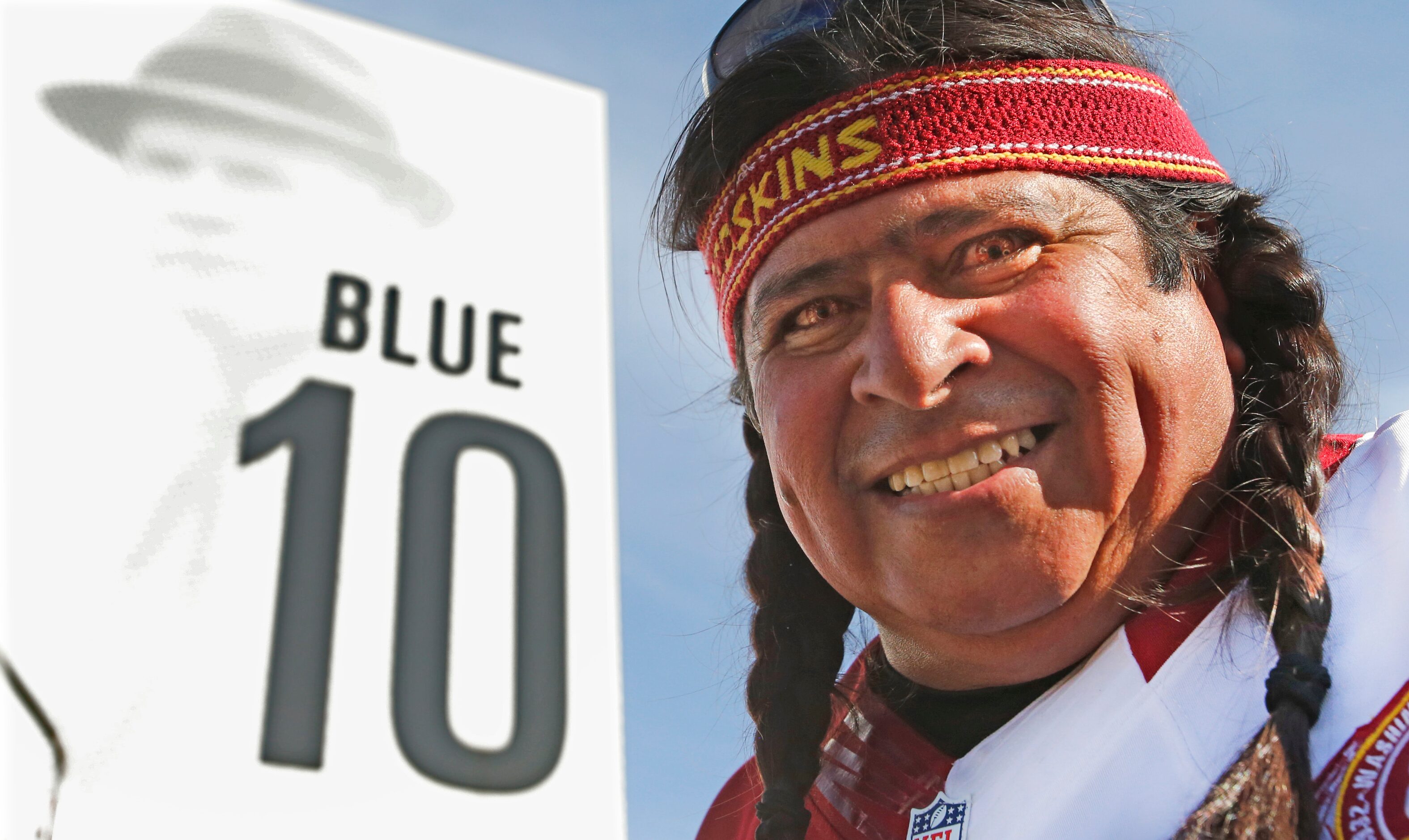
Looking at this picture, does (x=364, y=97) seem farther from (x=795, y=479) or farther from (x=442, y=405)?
(x=795, y=479)

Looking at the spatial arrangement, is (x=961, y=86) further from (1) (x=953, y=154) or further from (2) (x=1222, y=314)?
(2) (x=1222, y=314)

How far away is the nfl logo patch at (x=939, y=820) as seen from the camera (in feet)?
4.19

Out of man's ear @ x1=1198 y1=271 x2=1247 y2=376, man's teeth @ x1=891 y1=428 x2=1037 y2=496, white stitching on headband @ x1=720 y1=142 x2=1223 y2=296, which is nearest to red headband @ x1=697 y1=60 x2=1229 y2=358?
white stitching on headband @ x1=720 y1=142 x2=1223 y2=296

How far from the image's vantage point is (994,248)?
3.83ft

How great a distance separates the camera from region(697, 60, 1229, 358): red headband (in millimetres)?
1212

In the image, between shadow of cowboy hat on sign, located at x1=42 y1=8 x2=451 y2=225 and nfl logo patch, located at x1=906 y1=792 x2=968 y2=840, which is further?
shadow of cowboy hat on sign, located at x1=42 y1=8 x2=451 y2=225

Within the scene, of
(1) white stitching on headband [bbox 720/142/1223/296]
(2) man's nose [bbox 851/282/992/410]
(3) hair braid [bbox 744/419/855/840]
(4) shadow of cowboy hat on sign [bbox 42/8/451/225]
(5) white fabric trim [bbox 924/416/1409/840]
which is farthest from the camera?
(4) shadow of cowboy hat on sign [bbox 42/8/451/225]

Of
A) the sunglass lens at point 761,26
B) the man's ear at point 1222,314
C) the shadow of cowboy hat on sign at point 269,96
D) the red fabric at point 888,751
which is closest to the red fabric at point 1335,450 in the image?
the red fabric at point 888,751

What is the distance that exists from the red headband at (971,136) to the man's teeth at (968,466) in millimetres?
306

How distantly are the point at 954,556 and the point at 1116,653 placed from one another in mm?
227

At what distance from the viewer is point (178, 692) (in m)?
7.89

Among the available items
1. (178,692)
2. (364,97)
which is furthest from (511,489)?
(364,97)

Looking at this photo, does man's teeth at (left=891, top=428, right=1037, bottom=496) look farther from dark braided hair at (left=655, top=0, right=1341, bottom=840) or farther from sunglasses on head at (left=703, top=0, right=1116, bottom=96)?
sunglasses on head at (left=703, top=0, right=1116, bottom=96)

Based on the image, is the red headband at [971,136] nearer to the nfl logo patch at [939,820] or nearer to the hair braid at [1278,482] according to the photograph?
the hair braid at [1278,482]
